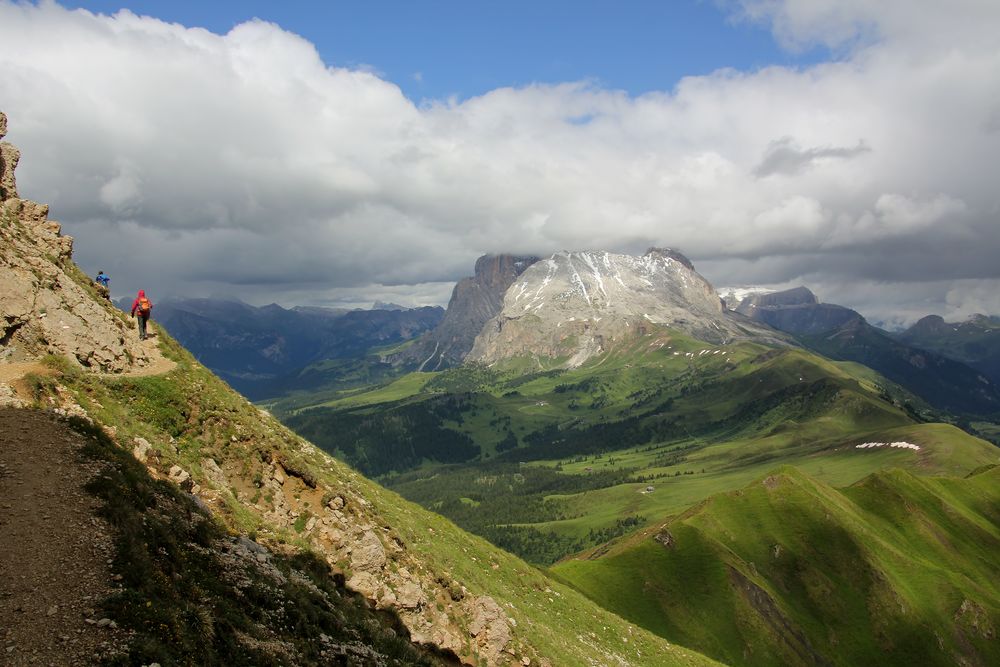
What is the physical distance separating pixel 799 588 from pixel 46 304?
192134mm

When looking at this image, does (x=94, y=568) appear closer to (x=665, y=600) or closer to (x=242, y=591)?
(x=242, y=591)

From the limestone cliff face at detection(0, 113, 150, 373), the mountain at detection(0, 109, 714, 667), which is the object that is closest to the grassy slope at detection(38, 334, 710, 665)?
the mountain at detection(0, 109, 714, 667)

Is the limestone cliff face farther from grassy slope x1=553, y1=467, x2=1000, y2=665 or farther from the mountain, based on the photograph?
grassy slope x1=553, y1=467, x2=1000, y2=665

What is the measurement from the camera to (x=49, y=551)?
22.2m

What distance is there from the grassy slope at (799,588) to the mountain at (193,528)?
303 ft

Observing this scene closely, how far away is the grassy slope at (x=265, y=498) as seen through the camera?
1473 inches

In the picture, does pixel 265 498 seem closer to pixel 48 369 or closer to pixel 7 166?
pixel 48 369

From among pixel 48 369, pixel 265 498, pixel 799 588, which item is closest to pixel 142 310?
pixel 48 369

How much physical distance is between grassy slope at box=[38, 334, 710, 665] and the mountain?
18 centimetres

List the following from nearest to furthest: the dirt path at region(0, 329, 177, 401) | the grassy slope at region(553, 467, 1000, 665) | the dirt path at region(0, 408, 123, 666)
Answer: the dirt path at region(0, 408, 123, 666) → the dirt path at region(0, 329, 177, 401) → the grassy slope at region(553, 467, 1000, 665)

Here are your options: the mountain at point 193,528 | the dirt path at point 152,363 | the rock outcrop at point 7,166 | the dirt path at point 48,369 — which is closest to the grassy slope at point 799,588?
the mountain at point 193,528

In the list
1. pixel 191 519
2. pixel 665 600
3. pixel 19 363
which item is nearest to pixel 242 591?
pixel 191 519

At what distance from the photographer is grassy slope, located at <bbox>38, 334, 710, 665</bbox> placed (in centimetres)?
3741

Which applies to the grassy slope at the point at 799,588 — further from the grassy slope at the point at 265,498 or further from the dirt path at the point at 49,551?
the dirt path at the point at 49,551
